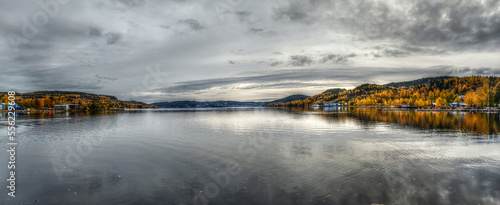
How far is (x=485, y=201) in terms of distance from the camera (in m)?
10.6

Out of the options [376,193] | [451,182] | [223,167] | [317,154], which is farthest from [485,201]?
[223,167]

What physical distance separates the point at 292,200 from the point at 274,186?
71.5 inches

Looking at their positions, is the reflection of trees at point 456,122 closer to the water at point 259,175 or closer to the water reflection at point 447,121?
the water reflection at point 447,121

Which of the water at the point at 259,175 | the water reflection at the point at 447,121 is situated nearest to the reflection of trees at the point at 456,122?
the water reflection at the point at 447,121

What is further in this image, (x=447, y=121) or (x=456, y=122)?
(x=447, y=121)

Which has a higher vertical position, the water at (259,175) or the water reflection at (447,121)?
the water at (259,175)

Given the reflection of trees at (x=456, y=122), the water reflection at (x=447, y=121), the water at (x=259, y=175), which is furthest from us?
the water reflection at (x=447, y=121)

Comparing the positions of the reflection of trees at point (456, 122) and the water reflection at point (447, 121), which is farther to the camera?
the water reflection at point (447, 121)

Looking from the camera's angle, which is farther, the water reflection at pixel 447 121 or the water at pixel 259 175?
the water reflection at pixel 447 121

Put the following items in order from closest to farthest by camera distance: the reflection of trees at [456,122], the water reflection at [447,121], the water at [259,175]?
the water at [259,175] → the reflection of trees at [456,122] → the water reflection at [447,121]

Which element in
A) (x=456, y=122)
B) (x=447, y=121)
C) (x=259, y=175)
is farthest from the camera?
(x=447, y=121)

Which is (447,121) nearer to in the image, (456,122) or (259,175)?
(456,122)

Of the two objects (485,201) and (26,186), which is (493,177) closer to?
(485,201)

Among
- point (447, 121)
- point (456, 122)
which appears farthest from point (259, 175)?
point (447, 121)
